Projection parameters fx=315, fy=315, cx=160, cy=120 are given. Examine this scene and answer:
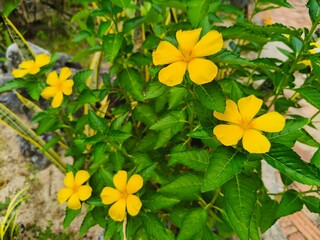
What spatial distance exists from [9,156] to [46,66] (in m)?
1.18

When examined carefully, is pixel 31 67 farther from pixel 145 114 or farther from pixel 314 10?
pixel 314 10

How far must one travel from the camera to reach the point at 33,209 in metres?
2.00

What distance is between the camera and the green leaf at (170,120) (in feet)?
3.94

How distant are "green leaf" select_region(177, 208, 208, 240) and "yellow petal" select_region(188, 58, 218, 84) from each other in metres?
0.62

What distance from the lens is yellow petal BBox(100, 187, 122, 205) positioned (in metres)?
1.04

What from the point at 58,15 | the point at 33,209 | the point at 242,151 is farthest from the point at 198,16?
the point at 58,15

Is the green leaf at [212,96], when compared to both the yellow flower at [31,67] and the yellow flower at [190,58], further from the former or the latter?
the yellow flower at [31,67]

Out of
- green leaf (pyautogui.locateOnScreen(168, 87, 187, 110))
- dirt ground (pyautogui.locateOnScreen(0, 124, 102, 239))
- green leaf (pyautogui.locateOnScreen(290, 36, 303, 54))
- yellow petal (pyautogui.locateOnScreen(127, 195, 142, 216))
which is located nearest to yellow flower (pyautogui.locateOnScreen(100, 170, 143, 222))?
yellow petal (pyautogui.locateOnScreen(127, 195, 142, 216))

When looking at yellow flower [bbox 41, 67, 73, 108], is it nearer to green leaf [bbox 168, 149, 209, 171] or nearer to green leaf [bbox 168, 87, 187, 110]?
green leaf [bbox 168, 87, 187, 110]

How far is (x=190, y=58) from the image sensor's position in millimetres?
805

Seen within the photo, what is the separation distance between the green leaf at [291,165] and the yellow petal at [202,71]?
0.90ft

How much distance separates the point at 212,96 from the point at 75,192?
73 cm

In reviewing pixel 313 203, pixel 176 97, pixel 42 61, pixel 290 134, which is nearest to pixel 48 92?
pixel 42 61

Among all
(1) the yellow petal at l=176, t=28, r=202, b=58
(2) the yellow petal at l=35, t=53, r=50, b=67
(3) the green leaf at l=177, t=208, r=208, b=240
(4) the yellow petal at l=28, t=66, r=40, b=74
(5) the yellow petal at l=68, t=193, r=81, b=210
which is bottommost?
(3) the green leaf at l=177, t=208, r=208, b=240
